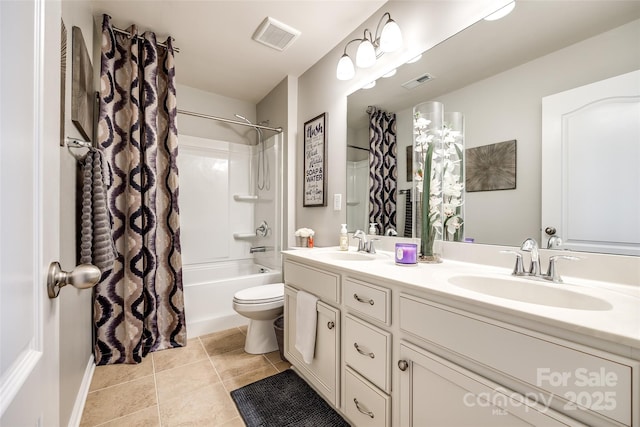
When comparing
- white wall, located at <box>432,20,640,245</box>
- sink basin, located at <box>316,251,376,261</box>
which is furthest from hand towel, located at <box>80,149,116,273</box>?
→ white wall, located at <box>432,20,640,245</box>

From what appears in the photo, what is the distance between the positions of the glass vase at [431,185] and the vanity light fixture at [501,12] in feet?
1.32

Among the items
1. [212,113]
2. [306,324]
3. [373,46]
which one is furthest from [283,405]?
[212,113]

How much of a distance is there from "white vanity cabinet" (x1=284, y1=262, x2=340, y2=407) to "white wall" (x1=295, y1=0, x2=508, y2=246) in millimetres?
660

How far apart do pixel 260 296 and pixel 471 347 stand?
4.83 feet

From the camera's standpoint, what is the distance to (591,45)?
3.14 feet

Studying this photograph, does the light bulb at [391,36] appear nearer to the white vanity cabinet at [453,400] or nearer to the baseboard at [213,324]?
the white vanity cabinet at [453,400]

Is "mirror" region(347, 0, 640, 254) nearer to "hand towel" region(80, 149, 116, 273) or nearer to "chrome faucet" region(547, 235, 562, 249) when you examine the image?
"chrome faucet" region(547, 235, 562, 249)

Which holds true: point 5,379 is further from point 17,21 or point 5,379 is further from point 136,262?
point 136,262

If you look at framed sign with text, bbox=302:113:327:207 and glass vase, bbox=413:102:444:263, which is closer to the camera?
glass vase, bbox=413:102:444:263

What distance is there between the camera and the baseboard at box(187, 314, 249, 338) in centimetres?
225

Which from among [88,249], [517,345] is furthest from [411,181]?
[88,249]

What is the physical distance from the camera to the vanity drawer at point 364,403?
1.05 metres

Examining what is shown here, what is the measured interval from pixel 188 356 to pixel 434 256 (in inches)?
71.9

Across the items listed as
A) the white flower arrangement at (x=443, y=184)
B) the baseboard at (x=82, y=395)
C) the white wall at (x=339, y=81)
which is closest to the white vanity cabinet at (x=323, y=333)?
the white flower arrangement at (x=443, y=184)
